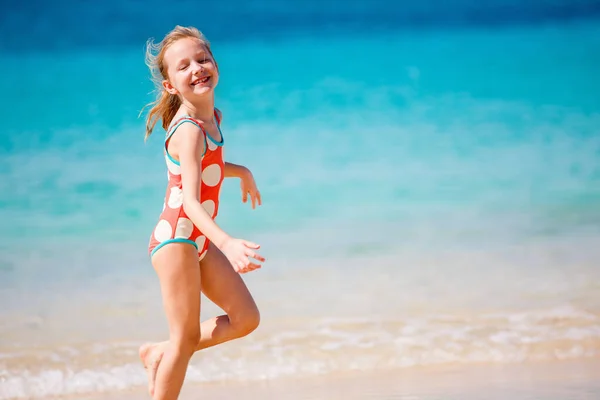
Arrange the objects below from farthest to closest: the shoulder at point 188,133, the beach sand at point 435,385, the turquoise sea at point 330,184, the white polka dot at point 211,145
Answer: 1. the turquoise sea at point 330,184
2. the beach sand at point 435,385
3. the white polka dot at point 211,145
4. the shoulder at point 188,133

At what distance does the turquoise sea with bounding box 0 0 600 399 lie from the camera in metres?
3.86

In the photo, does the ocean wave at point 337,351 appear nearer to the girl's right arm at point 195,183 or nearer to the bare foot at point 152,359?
the bare foot at point 152,359

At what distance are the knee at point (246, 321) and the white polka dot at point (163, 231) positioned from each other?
33cm

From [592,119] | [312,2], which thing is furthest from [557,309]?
[312,2]

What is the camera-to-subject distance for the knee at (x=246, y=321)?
8.14 ft

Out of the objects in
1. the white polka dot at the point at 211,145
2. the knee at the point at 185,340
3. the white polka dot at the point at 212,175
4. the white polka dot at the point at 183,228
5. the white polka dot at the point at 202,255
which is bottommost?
the knee at the point at 185,340

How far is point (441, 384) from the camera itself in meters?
3.12

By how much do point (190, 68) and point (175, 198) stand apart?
0.38 m

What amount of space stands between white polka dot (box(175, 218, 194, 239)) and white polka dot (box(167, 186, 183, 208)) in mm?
55

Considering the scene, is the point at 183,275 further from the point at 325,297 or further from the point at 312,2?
the point at 312,2

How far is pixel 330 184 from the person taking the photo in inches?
250

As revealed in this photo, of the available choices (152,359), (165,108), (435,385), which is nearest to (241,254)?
(152,359)

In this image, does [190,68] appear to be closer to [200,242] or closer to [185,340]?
[200,242]

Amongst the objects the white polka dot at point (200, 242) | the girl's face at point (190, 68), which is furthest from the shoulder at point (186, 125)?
the white polka dot at point (200, 242)
